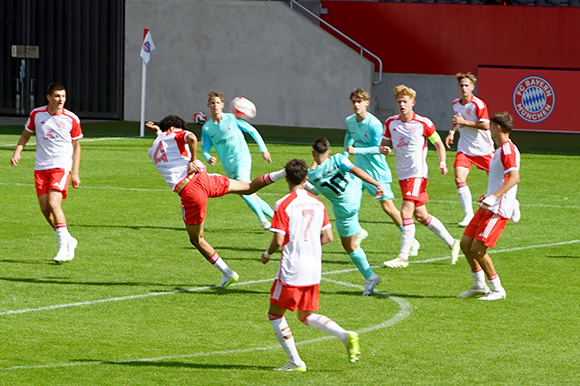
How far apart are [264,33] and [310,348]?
91.9 ft

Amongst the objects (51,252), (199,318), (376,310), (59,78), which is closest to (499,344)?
(376,310)

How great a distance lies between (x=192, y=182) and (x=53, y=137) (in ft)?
7.26

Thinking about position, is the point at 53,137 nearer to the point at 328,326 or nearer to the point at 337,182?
the point at 337,182

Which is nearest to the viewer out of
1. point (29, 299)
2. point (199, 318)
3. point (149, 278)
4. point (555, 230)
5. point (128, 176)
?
point (199, 318)

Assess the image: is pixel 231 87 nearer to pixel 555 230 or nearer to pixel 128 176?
pixel 128 176

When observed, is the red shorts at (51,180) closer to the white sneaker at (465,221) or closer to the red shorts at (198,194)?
the red shorts at (198,194)

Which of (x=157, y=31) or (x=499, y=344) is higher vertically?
(x=157, y=31)

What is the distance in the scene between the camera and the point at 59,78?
3753 centimetres

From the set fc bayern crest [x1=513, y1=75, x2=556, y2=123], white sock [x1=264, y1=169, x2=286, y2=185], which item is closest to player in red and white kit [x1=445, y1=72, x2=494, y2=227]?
white sock [x1=264, y1=169, x2=286, y2=185]

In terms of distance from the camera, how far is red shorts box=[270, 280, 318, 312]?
758 cm

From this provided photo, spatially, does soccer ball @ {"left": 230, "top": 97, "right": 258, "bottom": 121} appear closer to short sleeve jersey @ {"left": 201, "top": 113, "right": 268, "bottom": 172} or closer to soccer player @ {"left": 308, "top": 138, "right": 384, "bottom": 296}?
short sleeve jersey @ {"left": 201, "top": 113, "right": 268, "bottom": 172}

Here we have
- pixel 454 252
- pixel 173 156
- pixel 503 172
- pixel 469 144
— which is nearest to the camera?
pixel 503 172

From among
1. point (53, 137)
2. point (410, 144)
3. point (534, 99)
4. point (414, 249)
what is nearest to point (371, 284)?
point (410, 144)

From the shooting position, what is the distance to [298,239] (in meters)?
7.63
